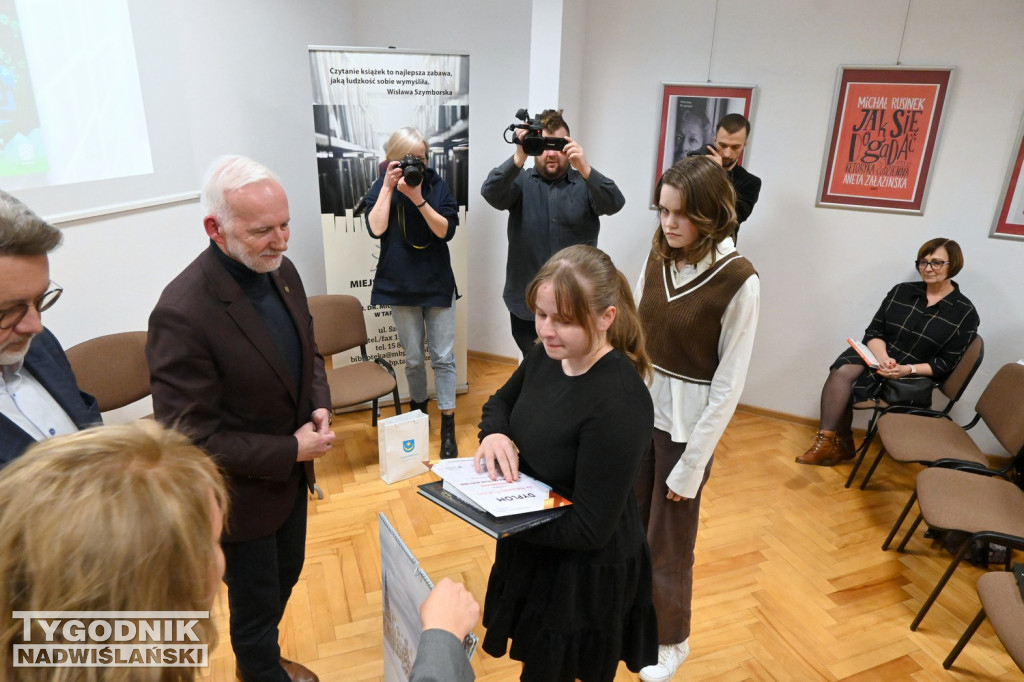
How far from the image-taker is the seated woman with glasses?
3.51m

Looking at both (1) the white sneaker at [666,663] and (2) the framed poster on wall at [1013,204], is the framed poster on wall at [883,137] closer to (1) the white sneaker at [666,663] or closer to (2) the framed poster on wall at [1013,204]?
(2) the framed poster on wall at [1013,204]

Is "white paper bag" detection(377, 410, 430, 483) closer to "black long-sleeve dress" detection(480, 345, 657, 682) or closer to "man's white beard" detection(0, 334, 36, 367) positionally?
"black long-sleeve dress" detection(480, 345, 657, 682)

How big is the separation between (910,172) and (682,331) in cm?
266

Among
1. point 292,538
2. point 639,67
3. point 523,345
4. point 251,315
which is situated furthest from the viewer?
point 639,67

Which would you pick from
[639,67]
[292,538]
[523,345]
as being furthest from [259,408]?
[639,67]

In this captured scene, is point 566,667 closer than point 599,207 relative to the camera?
Yes

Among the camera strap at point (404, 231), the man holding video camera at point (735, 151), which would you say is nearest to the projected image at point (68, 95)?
the camera strap at point (404, 231)

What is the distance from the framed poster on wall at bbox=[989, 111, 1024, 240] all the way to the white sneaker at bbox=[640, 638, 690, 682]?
3043mm

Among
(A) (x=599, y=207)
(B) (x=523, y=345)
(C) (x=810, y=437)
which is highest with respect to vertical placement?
(A) (x=599, y=207)

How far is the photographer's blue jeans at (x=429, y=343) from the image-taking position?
3.70 m

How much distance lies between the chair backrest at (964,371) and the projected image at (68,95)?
175 inches

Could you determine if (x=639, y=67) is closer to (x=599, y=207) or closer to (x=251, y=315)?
(x=599, y=207)

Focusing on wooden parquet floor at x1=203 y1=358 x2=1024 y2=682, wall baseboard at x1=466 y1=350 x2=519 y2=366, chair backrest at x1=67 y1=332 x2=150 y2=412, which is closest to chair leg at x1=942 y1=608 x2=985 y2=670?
wooden parquet floor at x1=203 y1=358 x2=1024 y2=682

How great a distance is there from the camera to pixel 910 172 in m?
3.72
